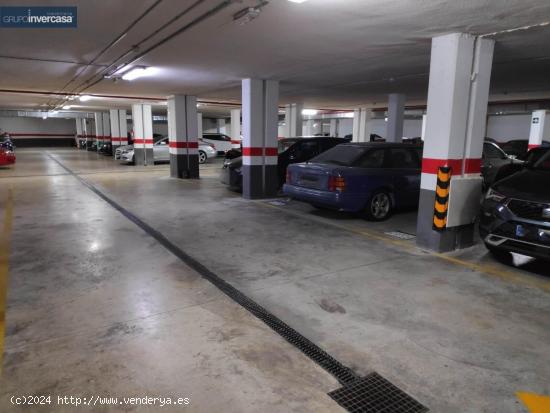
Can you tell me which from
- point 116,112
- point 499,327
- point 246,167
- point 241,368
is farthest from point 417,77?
point 116,112

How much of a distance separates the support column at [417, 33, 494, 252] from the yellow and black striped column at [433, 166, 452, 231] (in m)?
0.01

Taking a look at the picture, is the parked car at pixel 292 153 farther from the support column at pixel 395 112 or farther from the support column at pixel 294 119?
the support column at pixel 294 119

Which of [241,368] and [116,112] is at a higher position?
[116,112]

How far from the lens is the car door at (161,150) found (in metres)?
18.7

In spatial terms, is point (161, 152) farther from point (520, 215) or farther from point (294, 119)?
point (520, 215)

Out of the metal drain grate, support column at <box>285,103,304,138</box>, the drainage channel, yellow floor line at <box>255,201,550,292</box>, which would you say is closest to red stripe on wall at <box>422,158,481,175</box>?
yellow floor line at <box>255,201,550,292</box>

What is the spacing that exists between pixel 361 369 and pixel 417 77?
7787mm

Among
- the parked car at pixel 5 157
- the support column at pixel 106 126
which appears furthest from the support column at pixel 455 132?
the support column at pixel 106 126

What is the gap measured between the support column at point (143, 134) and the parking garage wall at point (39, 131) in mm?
23738

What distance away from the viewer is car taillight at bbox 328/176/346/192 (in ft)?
20.8

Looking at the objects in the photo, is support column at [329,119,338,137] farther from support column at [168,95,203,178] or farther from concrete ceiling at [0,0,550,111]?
concrete ceiling at [0,0,550,111]

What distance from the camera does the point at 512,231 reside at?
170 inches

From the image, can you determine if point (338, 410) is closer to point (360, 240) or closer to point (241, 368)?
point (241, 368)

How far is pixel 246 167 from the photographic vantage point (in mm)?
9258
